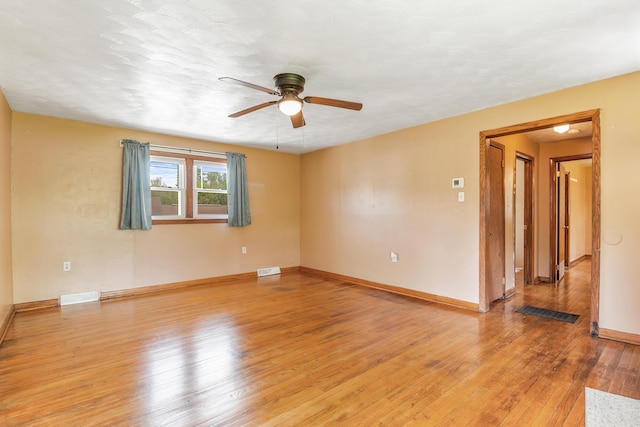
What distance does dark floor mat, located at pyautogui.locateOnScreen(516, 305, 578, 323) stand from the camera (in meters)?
3.60

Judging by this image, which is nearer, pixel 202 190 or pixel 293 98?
pixel 293 98

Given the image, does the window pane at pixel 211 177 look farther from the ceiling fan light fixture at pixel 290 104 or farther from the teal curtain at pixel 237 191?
the ceiling fan light fixture at pixel 290 104

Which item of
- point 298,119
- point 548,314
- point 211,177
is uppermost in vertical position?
point 298,119

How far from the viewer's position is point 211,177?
5.68 metres

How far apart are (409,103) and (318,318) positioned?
2.67 metres

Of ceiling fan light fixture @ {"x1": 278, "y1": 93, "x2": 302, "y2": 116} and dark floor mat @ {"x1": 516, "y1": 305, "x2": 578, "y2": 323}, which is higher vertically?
ceiling fan light fixture @ {"x1": 278, "y1": 93, "x2": 302, "y2": 116}

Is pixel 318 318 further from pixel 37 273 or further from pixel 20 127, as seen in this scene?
pixel 20 127

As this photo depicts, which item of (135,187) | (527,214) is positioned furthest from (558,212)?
(135,187)

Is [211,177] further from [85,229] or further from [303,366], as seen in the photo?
[303,366]

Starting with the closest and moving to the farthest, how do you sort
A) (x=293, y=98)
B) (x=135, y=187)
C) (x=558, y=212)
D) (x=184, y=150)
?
(x=293, y=98) → (x=135, y=187) → (x=184, y=150) → (x=558, y=212)

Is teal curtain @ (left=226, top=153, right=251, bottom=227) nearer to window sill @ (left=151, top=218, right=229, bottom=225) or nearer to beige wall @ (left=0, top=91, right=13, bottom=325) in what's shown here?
window sill @ (left=151, top=218, right=229, bottom=225)

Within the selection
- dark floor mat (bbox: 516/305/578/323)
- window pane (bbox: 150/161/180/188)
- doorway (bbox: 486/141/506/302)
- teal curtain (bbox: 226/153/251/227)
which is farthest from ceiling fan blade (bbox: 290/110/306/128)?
dark floor mat (bbox: 516/305/578/323)

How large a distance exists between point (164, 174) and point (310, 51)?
12.2ft

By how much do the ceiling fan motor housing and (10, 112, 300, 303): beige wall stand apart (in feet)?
10.1
